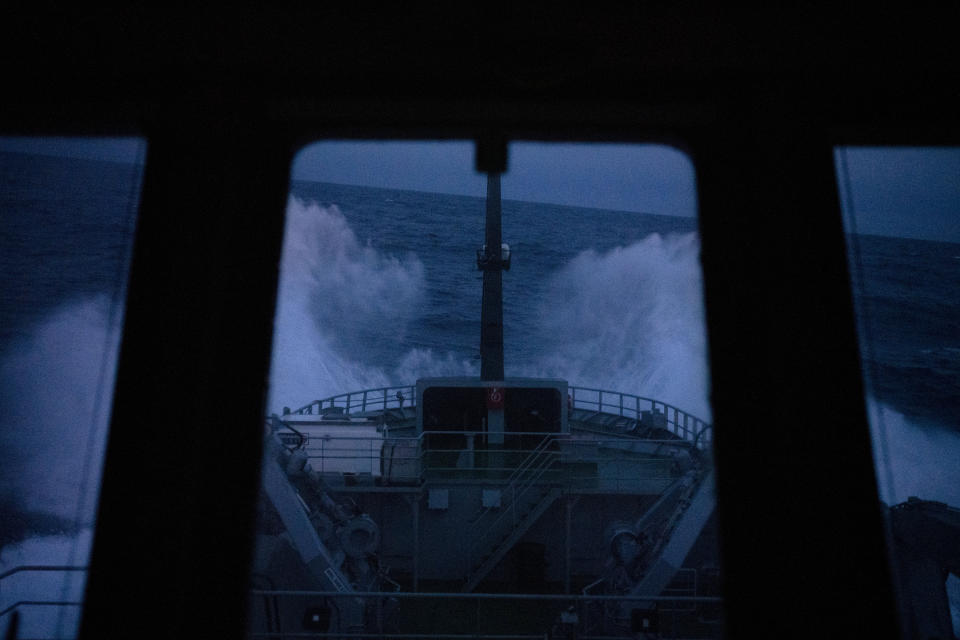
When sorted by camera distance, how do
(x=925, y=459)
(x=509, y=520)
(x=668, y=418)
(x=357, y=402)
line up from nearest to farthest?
(x=509, y=520), (x=668, y=418), (x=357, y=402), (x=925, y=459)

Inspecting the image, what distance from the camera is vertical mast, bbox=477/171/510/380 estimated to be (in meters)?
12.5

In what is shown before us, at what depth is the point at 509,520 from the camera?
9.77 m

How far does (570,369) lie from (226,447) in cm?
3112

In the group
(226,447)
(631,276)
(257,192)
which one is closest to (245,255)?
(257,192)

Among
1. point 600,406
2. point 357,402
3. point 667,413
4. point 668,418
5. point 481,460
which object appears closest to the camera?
point 481,460

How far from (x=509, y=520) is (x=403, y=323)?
26496 mm

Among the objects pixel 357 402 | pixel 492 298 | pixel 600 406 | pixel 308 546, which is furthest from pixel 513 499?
pixel 357 402

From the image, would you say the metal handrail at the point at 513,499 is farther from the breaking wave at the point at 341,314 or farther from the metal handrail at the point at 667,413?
the breaking wave at the point at 341,314

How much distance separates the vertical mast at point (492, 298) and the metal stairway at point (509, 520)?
9.64 ft

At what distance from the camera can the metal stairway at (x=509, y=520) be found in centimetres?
938

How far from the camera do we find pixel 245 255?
7.51 feet

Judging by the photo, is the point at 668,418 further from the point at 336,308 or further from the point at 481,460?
the point at 336,308

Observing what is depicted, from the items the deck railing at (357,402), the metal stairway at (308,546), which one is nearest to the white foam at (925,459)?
the deck railing at (357,402)

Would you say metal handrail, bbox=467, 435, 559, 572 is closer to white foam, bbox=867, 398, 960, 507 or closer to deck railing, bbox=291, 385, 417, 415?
deck railing, bbox=291, 385, 417, 415
